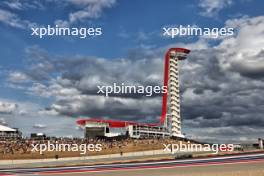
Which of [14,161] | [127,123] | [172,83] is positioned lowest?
[14,161]

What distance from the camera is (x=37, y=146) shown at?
6569 centimetres

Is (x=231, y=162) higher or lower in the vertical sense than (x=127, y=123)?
lower

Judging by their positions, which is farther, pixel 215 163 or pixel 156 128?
pixel 156 128

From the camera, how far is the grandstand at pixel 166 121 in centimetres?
11344

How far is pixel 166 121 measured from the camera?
129750mm

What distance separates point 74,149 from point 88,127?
144ft

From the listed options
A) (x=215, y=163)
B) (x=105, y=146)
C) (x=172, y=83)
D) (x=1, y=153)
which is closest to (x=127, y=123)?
(x=172, y=83)

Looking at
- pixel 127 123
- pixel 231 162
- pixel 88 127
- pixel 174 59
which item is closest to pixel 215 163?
pixel 231 162

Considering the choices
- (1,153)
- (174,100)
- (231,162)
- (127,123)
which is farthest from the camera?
(174,100)

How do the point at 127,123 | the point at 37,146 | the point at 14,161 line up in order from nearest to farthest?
the point at 14,161, the point at 37,146, the point at 127,123

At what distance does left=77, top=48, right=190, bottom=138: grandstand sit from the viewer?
113m

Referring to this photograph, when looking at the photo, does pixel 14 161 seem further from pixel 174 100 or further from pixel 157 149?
pixel 174 100

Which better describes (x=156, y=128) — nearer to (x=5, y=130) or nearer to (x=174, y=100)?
(x=174, y=100)

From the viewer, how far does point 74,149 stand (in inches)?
2606
